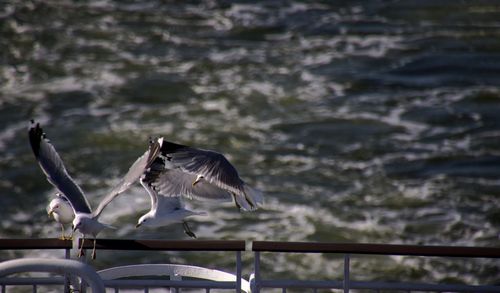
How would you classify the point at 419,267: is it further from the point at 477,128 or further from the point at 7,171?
the point at 7,171

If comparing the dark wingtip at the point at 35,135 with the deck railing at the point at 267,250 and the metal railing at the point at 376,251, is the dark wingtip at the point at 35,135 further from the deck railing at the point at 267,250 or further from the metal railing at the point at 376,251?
the metal railing at the point at 376,251

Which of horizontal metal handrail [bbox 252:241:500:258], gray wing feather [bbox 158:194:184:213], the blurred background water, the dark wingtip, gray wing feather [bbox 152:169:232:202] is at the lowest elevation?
horizontal metal handrail [bbox 252:241:500:258]

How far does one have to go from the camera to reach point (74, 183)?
272 cm

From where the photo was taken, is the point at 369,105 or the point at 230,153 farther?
Result: the point at 369,105

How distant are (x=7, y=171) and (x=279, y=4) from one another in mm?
5273

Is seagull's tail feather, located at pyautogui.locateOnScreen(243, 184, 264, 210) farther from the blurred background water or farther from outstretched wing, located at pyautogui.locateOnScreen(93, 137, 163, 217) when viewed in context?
the blurred background water

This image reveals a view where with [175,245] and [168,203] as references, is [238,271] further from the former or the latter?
[168,203]

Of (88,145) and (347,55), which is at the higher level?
(347,55)

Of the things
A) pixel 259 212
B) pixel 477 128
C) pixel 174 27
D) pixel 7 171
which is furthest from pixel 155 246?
pixel 174 27

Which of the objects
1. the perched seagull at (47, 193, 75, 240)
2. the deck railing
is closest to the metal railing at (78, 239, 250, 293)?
the deck railing

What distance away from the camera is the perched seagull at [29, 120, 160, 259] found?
258cm

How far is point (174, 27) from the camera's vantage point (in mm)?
11680

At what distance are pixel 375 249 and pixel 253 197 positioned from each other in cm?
49

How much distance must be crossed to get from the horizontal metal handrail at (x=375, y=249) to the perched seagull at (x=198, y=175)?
0.85ft
